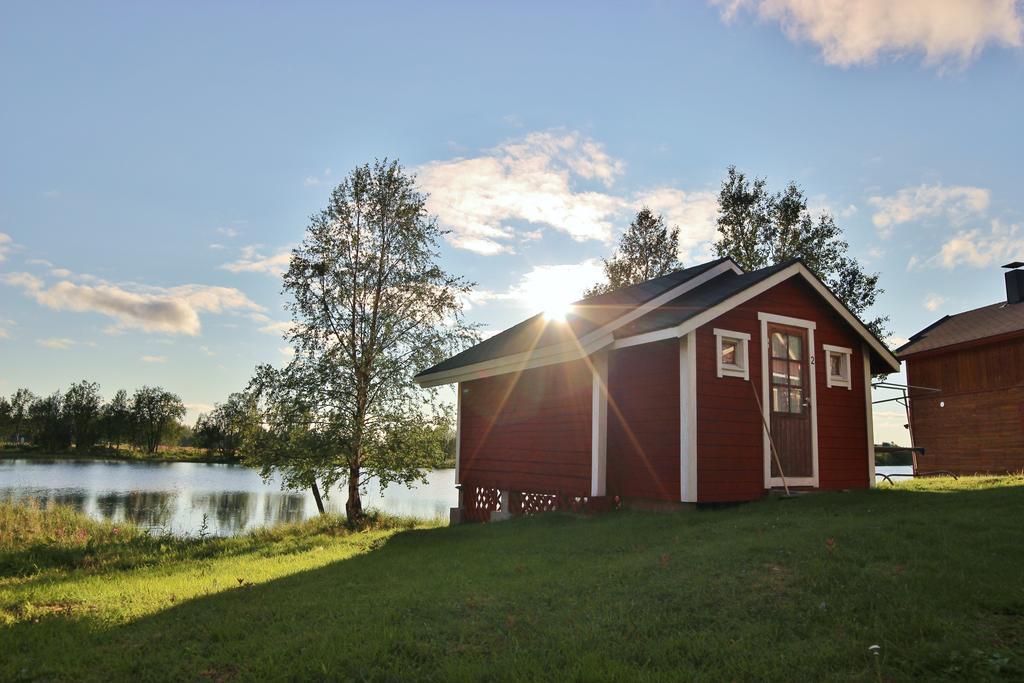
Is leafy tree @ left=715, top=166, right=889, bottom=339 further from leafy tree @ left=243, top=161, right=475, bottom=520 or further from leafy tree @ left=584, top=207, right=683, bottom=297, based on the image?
leafy tree @ left=243, top=161, right=475, bottom=520

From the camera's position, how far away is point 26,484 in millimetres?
32719

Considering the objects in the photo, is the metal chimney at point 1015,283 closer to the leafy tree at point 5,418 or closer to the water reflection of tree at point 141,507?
the water reflection of tree at point 141,507

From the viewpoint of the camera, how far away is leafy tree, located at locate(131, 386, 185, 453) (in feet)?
281

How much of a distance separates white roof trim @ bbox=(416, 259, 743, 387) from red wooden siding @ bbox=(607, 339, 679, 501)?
2.93 ft

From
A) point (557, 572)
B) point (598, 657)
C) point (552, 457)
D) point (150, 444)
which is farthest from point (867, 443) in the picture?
point (150, 444)

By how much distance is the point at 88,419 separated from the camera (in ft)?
267

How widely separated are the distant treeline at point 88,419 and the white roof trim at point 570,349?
269 feet

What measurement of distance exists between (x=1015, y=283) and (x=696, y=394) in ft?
61.2

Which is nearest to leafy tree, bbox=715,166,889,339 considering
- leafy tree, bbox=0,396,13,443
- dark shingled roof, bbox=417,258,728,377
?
dark shingled roof, bbox=417,258,728,377

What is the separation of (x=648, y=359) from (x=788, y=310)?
8.96ft

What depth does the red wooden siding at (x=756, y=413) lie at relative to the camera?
10.4 metres

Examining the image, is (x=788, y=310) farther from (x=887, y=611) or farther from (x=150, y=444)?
(x=150, y=444)

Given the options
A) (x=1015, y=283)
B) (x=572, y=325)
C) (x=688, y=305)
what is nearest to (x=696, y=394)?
(x=688, y=305)

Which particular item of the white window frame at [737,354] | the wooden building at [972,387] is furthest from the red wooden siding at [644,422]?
the wooden building at [972,387]
